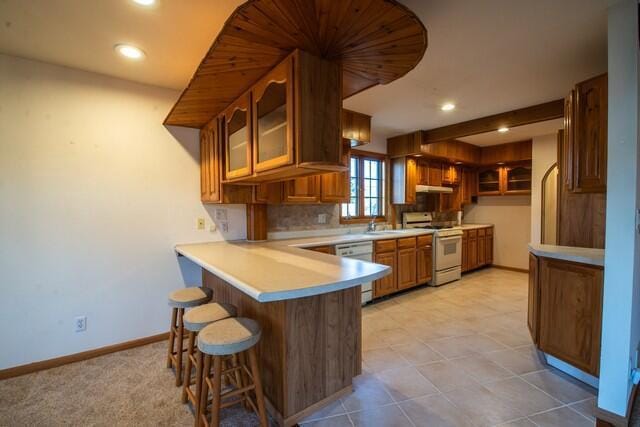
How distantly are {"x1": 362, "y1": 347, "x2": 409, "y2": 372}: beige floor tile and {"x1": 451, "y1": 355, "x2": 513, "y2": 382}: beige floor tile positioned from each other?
0.45 meters

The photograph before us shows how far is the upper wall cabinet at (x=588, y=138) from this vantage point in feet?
6.44

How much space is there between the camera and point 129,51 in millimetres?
2145

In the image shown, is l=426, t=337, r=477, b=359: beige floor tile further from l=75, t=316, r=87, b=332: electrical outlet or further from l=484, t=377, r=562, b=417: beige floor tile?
l=75, t=316, r=87, b=332: electrical outlet

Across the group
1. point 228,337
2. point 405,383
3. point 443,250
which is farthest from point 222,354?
point 443,250

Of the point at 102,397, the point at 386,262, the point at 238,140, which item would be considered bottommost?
the point at 102,397

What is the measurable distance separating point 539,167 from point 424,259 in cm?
253

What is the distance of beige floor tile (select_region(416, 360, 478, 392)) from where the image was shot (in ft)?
6.76

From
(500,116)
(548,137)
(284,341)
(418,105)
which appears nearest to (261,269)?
(284,341)

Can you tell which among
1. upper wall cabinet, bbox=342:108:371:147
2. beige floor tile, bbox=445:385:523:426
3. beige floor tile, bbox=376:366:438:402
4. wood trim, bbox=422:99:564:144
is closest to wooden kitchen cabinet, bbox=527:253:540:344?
beige floor tile, bbox=445:385:523:426

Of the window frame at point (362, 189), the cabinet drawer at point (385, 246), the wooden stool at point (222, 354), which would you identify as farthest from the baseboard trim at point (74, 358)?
the window frame at point (362, 189)

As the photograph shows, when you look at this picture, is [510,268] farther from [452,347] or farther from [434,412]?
[434,412]

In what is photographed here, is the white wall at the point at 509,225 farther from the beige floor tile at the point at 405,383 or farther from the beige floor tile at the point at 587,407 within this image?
the beige floor tile at the point at 405,383

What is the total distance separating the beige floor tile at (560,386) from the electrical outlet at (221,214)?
3.05 m

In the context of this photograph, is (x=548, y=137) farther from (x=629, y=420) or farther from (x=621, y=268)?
(x=629, y=420)
